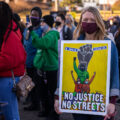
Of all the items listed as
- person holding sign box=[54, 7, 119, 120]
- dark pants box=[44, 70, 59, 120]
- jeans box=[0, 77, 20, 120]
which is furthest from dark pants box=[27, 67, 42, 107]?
person holding sign box=[54, 7, 119, 120]

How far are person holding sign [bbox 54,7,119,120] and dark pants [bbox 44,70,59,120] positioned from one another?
8.54 feet

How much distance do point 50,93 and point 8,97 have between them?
8.32 ft

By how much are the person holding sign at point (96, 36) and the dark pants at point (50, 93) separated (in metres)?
2.60

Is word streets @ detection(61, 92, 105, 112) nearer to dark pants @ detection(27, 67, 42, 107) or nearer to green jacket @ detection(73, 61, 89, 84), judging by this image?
green jacket @ detection(73, 61, 89, 84)

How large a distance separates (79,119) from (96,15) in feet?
3.09

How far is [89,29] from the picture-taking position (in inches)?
128

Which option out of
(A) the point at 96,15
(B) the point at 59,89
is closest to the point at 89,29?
(A) the point at 96,15

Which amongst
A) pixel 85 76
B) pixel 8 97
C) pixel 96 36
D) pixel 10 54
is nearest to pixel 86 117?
pixel 85 76

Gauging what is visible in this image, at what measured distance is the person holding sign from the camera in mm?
3062

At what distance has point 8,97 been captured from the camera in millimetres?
3654

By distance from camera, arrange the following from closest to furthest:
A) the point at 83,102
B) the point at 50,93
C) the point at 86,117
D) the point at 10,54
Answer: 1. the point at 83,102
2. the point at 86,117
3. the point at 10,54
4. the point at 50,93

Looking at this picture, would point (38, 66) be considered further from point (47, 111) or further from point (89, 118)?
point (89, 118)

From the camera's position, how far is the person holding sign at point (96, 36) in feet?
10.0

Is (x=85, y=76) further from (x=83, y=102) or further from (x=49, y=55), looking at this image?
(x=49, y=55)
